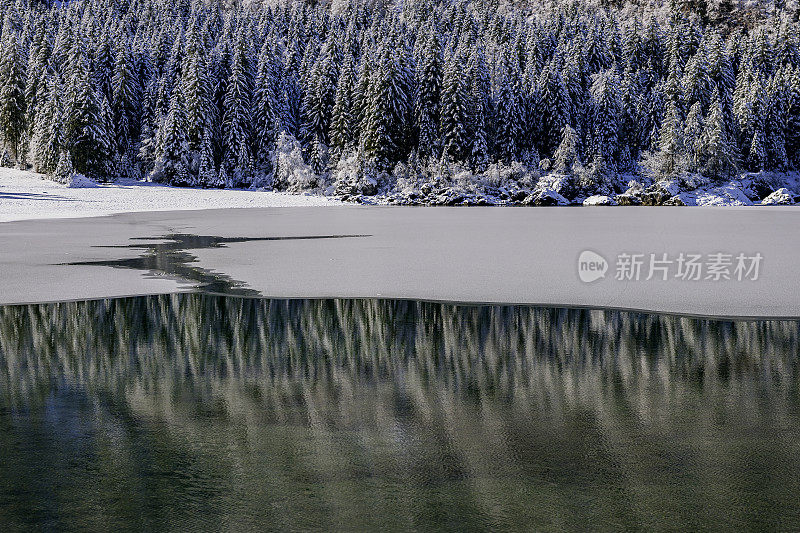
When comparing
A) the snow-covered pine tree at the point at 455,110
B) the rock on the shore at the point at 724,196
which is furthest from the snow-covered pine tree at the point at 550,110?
the rock on the shore at the point at 724,196

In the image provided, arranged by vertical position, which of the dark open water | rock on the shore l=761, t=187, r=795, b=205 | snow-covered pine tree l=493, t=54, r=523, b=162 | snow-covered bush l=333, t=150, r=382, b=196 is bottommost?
rock on the shore l=761, t=187, r=795, b=205

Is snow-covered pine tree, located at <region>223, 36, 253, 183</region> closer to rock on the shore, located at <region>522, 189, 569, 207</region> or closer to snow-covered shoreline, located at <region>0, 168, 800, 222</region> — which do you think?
snow-covered shoreline, located at <region>0, 168, 800, 222</region>

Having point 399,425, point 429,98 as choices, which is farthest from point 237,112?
point 399,425

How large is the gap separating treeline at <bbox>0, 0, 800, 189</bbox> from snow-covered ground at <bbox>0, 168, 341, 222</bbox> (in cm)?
375

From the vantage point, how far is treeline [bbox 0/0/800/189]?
66750 millimetres

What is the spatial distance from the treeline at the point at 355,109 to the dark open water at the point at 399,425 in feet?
187

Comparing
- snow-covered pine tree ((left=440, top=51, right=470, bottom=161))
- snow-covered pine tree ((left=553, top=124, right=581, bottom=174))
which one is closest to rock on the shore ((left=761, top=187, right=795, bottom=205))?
snow-covered pine tree ((left=553, top=124, right=581, bottom=174))

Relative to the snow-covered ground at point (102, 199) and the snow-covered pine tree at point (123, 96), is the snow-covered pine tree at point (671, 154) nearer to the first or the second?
the snow-covered ground at point (102, 199)

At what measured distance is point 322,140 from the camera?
A: 240ft

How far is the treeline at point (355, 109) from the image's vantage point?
2628 inches

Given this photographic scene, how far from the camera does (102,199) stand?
1970 inches

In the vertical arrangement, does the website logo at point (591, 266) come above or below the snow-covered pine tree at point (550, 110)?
below

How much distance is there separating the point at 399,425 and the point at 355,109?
6611 centimetres

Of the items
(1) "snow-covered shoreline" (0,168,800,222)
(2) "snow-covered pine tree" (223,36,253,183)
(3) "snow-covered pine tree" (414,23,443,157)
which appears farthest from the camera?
(2) "snow-covered pine tree" (223,36,253,183)
